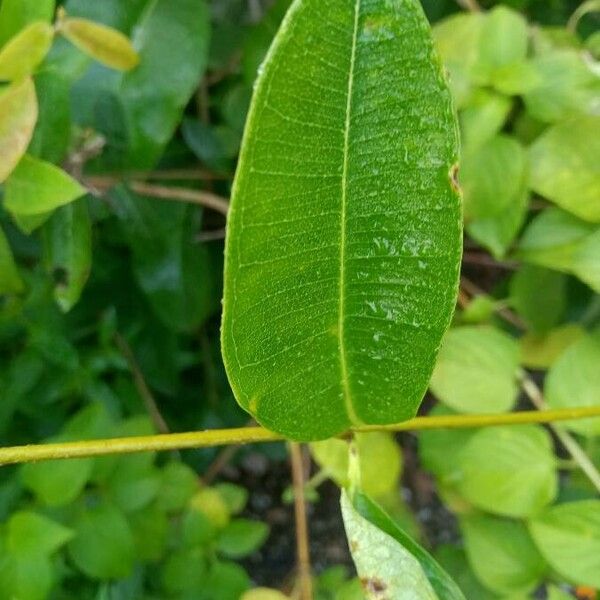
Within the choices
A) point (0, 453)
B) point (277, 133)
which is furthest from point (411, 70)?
point (0, 453)

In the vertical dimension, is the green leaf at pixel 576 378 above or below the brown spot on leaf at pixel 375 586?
below

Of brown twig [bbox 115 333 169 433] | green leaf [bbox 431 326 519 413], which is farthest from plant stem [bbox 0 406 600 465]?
brown twig [bbox 115 333 169 433]

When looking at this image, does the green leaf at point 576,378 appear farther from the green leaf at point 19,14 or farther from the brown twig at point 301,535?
the green leaf at point 19,14

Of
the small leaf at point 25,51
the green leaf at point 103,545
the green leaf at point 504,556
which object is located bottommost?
the green leaf at point 504,556

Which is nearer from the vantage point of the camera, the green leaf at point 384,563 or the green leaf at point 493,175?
the green leaf at point 384,563

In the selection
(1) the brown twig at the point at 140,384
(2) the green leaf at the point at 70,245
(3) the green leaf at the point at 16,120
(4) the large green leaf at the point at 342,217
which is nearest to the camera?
(4) the large green leaf at the point at 342,217

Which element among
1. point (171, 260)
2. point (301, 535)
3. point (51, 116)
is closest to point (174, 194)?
point (171, 260)

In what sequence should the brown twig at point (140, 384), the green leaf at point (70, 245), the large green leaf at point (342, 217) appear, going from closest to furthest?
the large green leaf at point (342, 217), the green leaf at point (70, 245), the brown twig at point (140, 384)

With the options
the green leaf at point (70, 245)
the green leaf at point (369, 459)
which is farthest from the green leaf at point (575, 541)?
the green leaf at point (70, 245)
